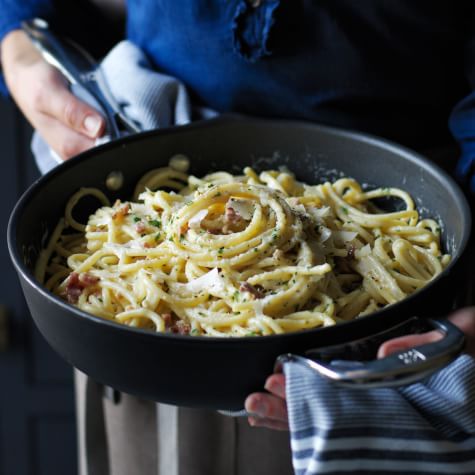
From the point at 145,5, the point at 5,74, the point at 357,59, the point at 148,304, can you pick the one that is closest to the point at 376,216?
the point at 357,59

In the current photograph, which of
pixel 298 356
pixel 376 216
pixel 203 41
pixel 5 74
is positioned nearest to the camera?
pixel 298 356

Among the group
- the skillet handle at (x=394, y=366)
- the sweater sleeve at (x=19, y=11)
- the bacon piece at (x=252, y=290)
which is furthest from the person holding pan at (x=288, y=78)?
the skillet handle at (x=394, y=366)

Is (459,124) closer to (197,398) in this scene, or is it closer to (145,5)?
(145,5)

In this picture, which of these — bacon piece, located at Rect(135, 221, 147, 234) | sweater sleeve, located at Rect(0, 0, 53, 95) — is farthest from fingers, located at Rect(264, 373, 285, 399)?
sweater sleeve, located at Rect(0, 0, 53, 95)

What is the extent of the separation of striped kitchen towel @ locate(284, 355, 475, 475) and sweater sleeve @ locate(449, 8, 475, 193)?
46cm

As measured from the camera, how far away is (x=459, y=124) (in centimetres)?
119

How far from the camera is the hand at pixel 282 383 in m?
0.73

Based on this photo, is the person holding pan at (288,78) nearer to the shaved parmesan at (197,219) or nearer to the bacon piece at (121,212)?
the bacon piece at (121,212)

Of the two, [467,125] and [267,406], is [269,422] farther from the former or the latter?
[467,125]

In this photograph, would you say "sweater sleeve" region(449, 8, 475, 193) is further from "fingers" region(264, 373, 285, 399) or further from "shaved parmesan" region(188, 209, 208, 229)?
"fingers" region(264, 373, 285, 399)

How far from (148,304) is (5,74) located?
2.38ft

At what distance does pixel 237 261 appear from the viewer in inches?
35.7

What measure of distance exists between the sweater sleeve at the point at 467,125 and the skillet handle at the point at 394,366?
493mm

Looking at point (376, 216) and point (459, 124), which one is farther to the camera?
point (459, 124)
